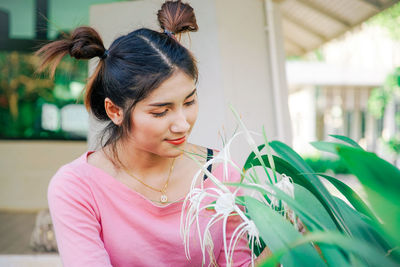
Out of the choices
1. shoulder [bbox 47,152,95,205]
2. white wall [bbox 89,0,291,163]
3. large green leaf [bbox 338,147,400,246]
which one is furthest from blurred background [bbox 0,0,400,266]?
large green leaf [bbox 338,147,400,246]

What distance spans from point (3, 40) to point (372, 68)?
858 centimetres

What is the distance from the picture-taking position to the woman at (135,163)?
3.65 ft

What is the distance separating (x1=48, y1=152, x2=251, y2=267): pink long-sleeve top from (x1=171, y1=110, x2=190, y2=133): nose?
24 centimetres

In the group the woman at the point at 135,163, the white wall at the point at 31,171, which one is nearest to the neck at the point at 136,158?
the woman at the point at 135,163

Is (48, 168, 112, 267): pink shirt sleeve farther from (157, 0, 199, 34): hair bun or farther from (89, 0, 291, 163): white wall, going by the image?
(89, 0, 291, 163): white wall

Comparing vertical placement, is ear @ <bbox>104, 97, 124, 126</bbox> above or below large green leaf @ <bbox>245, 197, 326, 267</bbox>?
above

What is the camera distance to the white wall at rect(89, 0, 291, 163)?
2.42 m

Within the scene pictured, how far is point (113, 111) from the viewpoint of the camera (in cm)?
128

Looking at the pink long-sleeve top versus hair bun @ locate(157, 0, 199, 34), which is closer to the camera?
the pink long-sleeve top

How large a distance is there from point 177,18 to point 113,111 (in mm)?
328

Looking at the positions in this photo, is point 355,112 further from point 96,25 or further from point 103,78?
point 103,78

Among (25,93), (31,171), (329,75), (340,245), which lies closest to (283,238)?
(340,245)

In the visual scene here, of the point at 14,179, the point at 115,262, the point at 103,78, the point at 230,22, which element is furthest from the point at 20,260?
the point at 14,179

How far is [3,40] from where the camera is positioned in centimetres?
530
